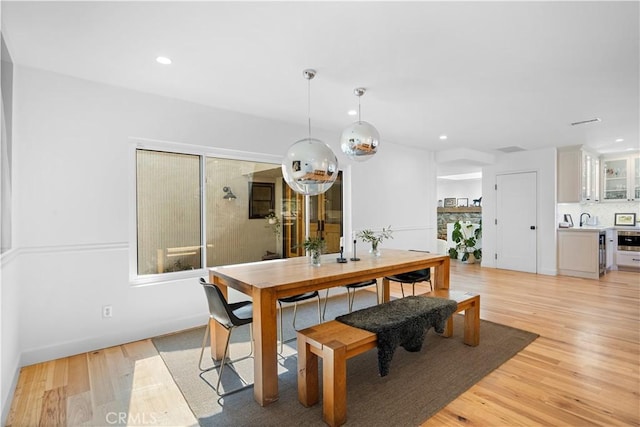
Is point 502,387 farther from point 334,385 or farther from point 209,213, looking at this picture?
point 209,213

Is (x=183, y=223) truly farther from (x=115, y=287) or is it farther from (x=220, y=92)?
(x=220, y=92)

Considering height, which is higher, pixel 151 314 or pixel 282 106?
pixel 282 106

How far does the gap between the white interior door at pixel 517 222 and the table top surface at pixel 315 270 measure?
14.0 feet

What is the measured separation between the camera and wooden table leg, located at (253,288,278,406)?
2.15 metres

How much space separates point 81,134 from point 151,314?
184cm

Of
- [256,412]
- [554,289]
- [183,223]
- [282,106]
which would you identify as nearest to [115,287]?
[183,223]

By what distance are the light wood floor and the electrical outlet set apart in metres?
0.31

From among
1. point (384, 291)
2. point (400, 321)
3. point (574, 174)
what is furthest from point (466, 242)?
point (400, 321)

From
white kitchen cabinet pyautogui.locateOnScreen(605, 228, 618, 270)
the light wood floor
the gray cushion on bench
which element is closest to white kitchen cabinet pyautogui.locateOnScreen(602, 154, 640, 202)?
white kitchen cabinet pyautogui.locateOnScreen(605, 228, 618, 270)

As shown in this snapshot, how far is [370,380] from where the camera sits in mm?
2449

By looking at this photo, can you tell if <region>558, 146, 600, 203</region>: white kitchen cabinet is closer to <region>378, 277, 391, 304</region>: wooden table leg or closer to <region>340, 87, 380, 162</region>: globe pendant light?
<region>378, 277, 391, 304</region>: wooden table leg

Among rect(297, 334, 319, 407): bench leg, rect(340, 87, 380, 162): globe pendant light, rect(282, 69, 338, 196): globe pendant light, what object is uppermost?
rect(340, 87, 380, 162): globe pendant light

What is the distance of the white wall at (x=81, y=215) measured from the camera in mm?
2727

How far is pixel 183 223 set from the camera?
3730 mm
